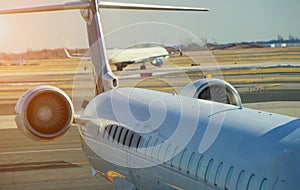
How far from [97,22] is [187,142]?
7.43 m

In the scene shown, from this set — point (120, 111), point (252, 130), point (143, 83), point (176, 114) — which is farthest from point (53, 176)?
point (143, 83)

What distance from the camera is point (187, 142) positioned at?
10.7m

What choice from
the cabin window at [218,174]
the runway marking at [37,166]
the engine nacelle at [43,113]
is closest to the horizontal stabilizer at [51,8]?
the engine nacelle at [43,113]

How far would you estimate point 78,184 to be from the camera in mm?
16625

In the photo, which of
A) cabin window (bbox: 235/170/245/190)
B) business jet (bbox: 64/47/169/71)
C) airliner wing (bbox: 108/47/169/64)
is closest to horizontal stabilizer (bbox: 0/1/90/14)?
cabin window (bbox: 235/170/245/190)

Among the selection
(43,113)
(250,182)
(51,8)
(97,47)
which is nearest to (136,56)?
(97,47)

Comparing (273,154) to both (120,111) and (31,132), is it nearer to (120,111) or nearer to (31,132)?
(120,111)

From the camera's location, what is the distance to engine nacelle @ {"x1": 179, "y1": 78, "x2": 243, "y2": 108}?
1440 centimetres

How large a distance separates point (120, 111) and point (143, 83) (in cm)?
3755

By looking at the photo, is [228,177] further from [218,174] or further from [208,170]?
[208,170]

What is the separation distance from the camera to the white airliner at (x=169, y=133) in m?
8.55

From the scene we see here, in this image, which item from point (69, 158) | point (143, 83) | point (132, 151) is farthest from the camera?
point (143, 83)

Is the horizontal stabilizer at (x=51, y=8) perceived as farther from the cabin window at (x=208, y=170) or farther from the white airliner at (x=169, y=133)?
the cabin window at (x=208, y=170)

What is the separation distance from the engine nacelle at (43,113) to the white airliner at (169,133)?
0.02 meters
